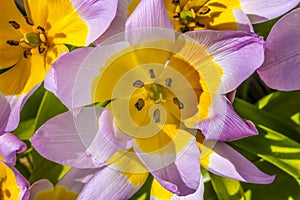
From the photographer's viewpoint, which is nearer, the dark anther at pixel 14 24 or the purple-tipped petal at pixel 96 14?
the purple-tipped petal at pixel 96 14

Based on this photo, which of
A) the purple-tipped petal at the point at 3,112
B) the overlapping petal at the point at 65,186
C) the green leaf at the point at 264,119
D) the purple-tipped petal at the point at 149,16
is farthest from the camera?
the green leaf at the point at 264,119

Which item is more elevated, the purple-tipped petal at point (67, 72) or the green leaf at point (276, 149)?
the purple-tipped petal at point (67, 72)

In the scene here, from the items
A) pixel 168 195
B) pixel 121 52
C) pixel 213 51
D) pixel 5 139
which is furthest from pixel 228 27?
pixel 5 139

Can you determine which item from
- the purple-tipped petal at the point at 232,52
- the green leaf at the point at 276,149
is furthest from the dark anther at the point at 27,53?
the green leaf at the point at 276,149

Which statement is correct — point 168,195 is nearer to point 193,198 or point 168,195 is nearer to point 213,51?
point 193,198

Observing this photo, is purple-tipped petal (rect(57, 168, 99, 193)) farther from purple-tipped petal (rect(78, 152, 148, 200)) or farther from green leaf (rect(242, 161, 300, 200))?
green leaf (rect(242, 161, 300, 200))

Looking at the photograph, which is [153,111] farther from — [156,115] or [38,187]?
[38,187]

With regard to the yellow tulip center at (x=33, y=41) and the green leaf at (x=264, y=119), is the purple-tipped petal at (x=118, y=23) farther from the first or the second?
the green leaf at (x=264, y=119)
